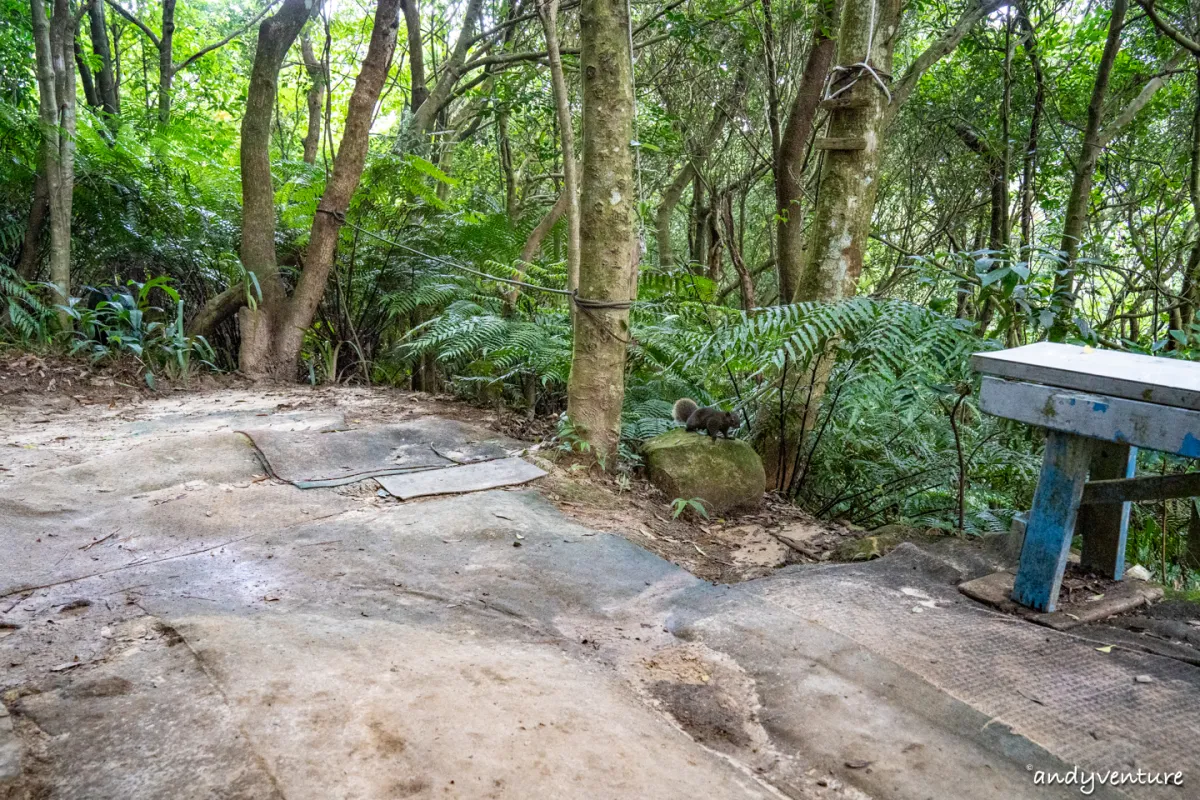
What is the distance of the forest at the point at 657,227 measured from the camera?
3.61m

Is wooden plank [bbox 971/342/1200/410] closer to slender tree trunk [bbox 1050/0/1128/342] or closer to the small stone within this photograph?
the small stone

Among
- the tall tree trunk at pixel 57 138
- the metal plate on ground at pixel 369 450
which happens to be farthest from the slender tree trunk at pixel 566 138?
the tall tree trunk at pixel 57 138

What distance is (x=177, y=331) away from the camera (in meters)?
5.35

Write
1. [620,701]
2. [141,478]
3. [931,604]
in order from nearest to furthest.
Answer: [620,701] → [931,604] → [141,478]

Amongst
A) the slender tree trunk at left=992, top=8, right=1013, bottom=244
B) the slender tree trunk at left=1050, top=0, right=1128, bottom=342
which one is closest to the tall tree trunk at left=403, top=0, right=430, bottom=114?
the slender tree trunk at left=992, top=8, right=1013, bottom=244

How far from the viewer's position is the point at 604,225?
141 inches

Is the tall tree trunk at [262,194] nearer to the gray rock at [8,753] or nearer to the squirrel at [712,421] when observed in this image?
the squirrel at [712,421]

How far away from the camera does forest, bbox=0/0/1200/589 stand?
3.61 m

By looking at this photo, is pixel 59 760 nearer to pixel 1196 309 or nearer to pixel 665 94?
pixel 1196 309

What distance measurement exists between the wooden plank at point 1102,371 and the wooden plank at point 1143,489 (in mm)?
321

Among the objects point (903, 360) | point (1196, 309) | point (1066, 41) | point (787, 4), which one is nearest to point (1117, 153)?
point (1066, 41)

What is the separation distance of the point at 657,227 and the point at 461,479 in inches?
315

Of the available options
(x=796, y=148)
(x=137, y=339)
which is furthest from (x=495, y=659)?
(x=796, y=148)

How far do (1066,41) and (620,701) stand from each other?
9138 mm
